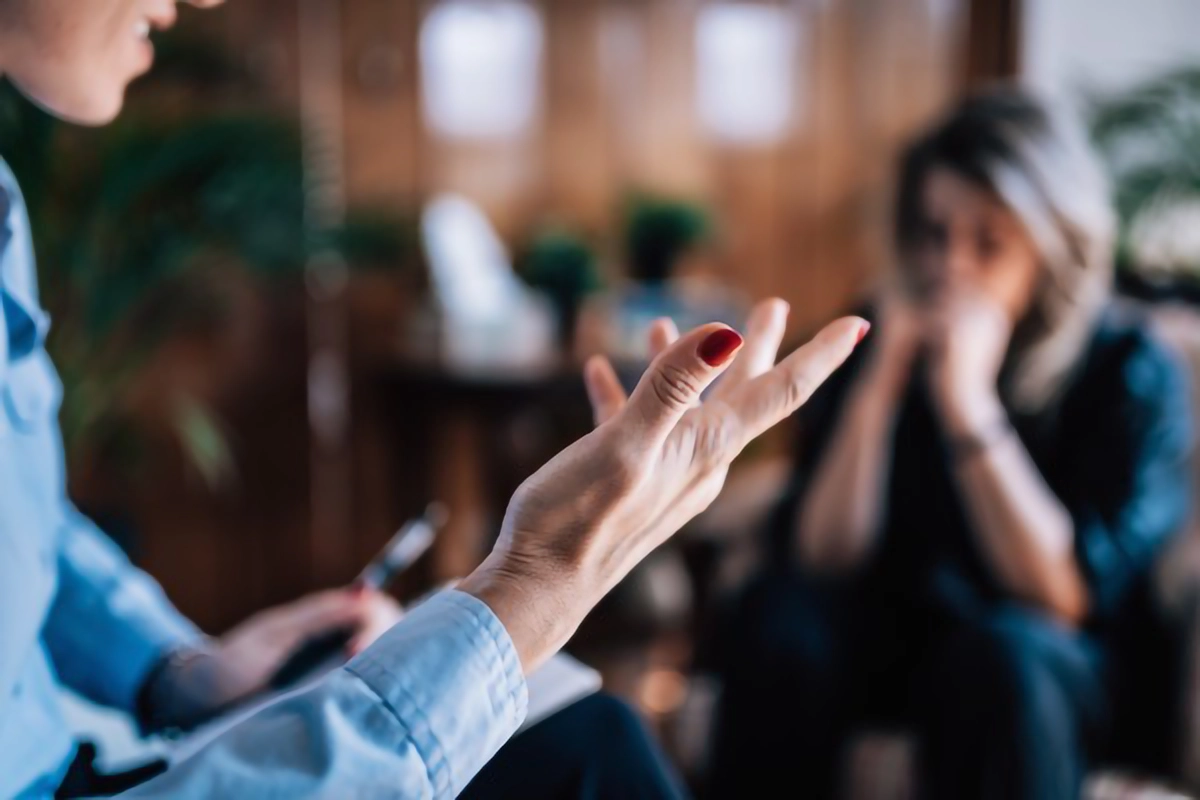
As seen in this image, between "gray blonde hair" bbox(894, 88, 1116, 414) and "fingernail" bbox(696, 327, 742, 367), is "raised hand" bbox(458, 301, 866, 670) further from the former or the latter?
"gray blonde hair" bbox(894, 88, 1116, 414)

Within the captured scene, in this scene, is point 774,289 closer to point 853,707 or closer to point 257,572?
point 257,572

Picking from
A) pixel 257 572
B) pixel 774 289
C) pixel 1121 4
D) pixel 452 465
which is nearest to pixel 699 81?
pixel 774 289

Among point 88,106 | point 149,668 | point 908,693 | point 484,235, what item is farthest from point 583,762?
point 484,235

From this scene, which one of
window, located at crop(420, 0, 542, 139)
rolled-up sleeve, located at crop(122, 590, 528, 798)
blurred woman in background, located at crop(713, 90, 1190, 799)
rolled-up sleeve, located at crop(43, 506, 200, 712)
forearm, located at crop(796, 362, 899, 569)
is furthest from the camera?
window, located at crop(420, 0, 542, 139)

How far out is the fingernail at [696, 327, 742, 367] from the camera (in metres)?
0.52

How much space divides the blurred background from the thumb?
4.40 ft

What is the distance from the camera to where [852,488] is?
1.32 m

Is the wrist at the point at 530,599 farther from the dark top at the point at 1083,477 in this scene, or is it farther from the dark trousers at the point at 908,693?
the dark top at the point at 1083,477

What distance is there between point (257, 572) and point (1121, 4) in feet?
6.85

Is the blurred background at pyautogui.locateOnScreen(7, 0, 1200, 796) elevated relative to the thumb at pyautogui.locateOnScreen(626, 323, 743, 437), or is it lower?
lower

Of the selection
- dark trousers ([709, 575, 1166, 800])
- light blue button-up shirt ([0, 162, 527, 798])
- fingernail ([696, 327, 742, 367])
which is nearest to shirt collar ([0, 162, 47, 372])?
light blue button-up shirt ([0, 162, 527, 798])

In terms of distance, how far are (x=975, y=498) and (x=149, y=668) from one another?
84cm

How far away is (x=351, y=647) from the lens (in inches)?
32.4

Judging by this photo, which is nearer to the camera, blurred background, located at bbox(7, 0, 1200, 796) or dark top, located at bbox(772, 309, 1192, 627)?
dark top, located at bbox(772, 309, 1192, 627)
